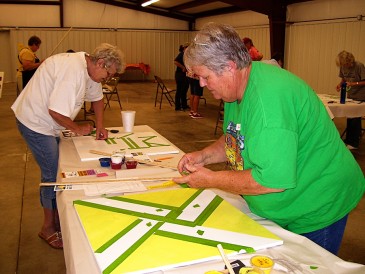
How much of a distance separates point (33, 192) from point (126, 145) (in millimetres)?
1809

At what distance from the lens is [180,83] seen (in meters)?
8.13

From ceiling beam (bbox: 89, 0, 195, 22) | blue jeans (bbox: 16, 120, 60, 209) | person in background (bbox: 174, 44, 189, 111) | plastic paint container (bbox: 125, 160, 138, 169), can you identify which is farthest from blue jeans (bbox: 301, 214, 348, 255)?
ceiling beam (bbox: 89, 0, 195, 22)

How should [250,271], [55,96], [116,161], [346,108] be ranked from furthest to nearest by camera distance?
[346,108] < [55,96] < [116,161] < [250,271]

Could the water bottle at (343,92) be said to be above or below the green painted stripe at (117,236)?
above

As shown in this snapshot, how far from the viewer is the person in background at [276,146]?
3.59 feet

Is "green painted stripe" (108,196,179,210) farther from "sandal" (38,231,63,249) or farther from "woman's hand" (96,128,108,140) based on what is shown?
"sandal" (38,231,63,249)

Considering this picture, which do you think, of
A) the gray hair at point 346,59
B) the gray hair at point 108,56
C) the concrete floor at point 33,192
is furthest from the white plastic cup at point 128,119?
the gray hair at point 346,59

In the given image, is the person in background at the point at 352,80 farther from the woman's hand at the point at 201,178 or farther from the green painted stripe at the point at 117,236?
the green painted stripe at the point at 117,236

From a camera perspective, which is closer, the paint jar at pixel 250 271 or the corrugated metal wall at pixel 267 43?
the paint jar at pixel 250 271

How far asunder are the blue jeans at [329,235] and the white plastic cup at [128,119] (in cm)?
169

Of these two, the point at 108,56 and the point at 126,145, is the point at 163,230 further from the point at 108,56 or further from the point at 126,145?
the point at 108,56

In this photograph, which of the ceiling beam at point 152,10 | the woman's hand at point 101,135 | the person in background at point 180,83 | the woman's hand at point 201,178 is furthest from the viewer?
the ceiling beam at point 152,10

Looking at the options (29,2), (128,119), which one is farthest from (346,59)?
(29,2)

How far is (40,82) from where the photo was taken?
2309 mm
